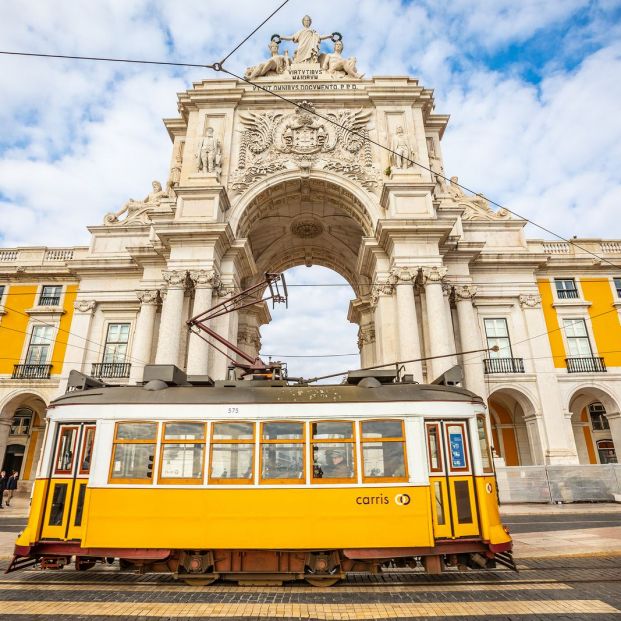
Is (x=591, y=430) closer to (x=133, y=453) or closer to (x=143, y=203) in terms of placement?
(x=133, y=453)

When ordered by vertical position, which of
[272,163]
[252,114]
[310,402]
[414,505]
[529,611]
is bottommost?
[529,611]

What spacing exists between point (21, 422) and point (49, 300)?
782 centimetres

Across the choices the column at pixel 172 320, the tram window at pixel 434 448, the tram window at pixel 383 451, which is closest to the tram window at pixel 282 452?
the tram window at pixel 383 451

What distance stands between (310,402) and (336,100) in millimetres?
22210

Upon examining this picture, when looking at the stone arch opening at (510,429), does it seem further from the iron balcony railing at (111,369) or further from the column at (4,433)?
the column at (4,433)

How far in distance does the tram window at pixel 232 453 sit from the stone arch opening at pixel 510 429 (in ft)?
62.3

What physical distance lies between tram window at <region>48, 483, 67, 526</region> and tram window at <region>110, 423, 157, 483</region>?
952 millimetres

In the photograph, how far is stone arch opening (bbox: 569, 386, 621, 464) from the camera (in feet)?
82.0

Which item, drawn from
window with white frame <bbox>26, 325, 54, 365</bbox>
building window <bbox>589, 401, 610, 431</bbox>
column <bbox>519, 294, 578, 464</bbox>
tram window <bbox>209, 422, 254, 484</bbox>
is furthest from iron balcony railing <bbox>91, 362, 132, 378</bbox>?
building window <bbox>589, 401, 610, 431</bbox>

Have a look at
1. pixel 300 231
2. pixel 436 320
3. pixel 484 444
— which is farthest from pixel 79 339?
pixel 484 444

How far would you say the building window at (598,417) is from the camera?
84.7 feet


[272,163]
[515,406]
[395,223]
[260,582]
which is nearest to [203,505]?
[260,582]

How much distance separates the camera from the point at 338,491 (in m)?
7.13

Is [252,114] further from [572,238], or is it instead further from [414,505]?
[414,505]
